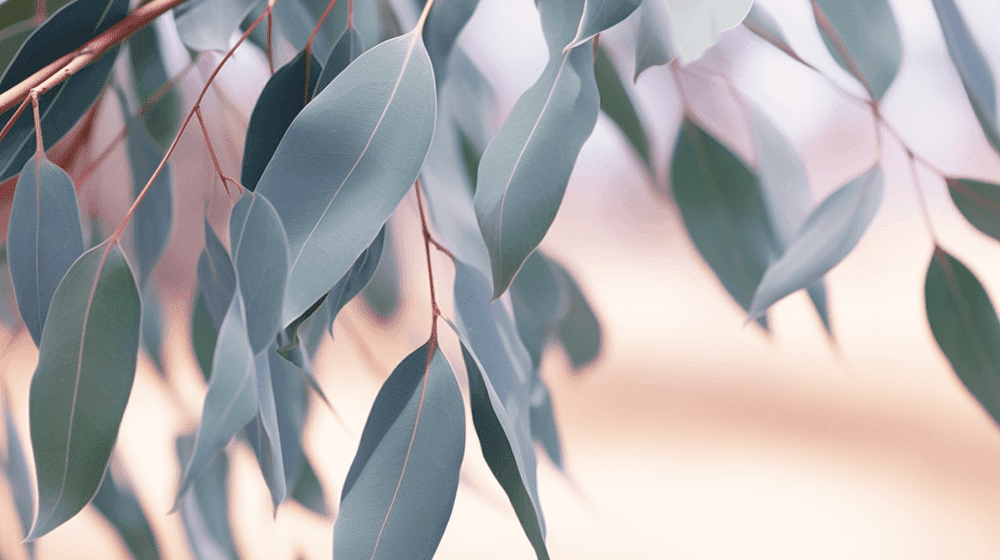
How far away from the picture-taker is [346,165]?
0.18 metres

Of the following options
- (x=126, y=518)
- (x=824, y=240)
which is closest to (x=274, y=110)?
(x=824, y=240)

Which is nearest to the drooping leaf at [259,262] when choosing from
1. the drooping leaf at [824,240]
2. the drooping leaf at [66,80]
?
the drooping leaf at [66,80]

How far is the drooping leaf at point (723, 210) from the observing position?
1.36 feet

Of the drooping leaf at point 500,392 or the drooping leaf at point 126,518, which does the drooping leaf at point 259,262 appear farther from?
the drooping leaf at point 126,518

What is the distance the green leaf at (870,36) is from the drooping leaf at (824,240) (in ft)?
0.15

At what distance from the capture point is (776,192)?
421mm

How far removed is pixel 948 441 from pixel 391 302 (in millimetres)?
478

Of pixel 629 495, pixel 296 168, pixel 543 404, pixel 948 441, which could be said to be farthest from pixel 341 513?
pixel 948 441

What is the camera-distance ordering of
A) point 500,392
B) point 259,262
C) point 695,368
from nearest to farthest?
1. point 259,262
2. point 500,392
3. point 695,368

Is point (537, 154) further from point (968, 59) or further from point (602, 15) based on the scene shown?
point (968, 59)

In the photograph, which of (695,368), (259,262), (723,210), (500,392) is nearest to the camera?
(259,262)

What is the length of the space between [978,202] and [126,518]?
1.97 feet

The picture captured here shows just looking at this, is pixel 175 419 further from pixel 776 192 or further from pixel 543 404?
pixel 776 192

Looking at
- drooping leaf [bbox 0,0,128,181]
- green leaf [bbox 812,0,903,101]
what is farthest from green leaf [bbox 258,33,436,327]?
green leaf [bbox 812,0,903,101]
